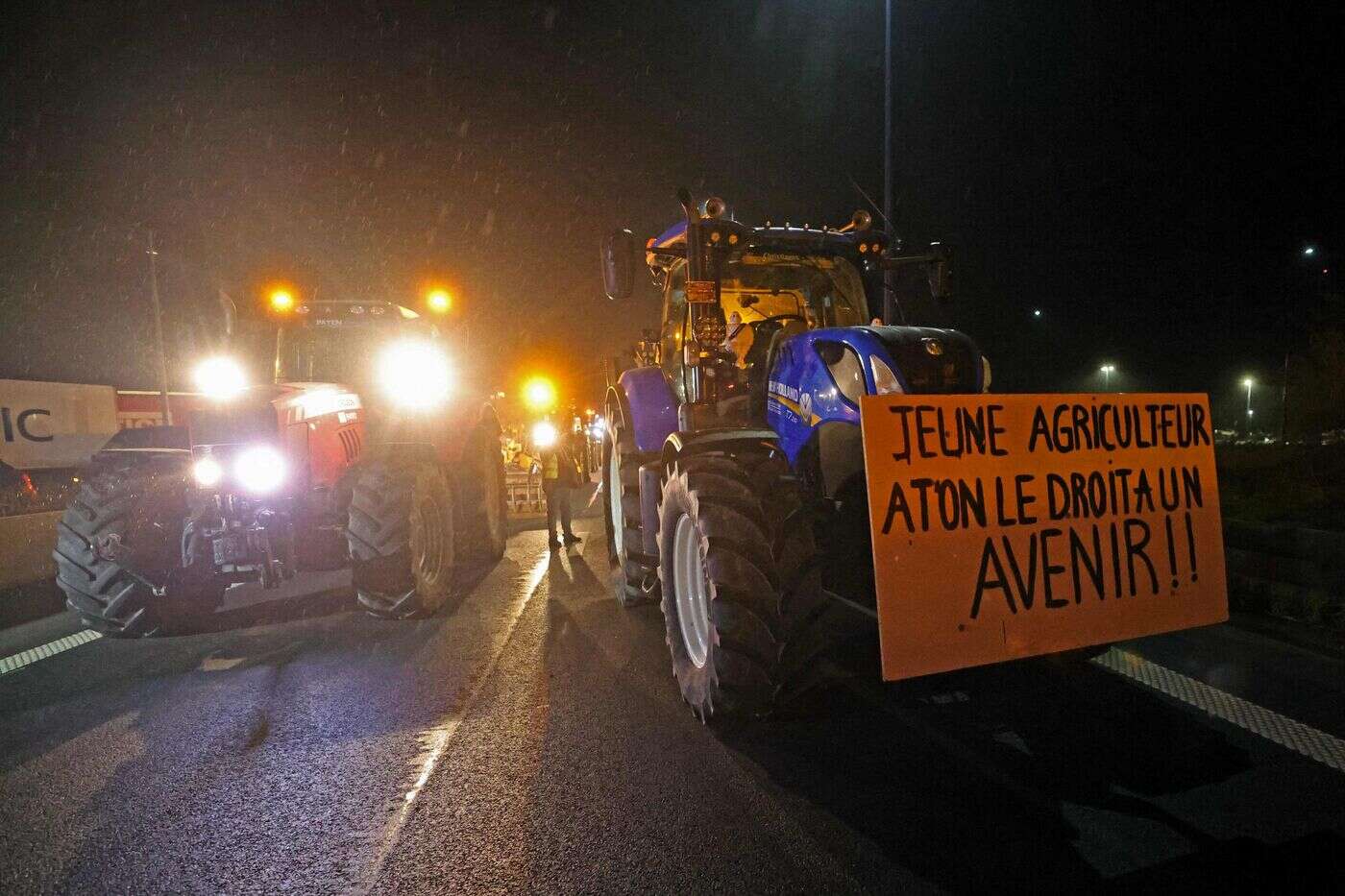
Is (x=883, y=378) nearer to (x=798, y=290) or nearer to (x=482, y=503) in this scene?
(x=798, y=290)

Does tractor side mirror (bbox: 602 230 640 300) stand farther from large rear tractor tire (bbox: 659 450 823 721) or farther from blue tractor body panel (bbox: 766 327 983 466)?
large rear tractor tire (bbox: 659 450 823 721)

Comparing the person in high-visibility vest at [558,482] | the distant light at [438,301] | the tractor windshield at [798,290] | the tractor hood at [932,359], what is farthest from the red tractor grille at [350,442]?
the tractor hood at [932,359]

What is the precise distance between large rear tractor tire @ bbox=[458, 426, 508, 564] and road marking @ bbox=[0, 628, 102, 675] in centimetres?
326

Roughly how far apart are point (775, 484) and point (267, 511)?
13.4ft

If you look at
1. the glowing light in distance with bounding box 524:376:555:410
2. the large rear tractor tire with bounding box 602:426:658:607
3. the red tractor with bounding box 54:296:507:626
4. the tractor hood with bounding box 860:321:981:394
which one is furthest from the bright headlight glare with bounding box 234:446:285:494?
the glowing light in distance with bounding box 524:376:555:410

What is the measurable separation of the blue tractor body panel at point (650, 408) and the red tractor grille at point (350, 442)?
2.66 metres

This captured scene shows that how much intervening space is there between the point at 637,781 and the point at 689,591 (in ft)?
3.97

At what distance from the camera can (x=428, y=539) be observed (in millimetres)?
6348

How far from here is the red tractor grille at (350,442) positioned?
6.55 metres

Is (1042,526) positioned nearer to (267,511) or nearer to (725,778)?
(725,778)

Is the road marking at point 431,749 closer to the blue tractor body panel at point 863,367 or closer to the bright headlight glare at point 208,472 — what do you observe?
the blue tractor body panel at point 863,367

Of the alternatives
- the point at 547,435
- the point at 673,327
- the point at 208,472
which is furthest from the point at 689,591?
the point at 547,435

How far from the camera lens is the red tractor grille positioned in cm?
655

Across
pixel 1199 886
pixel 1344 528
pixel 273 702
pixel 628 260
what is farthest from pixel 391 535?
pixel 1344 528
